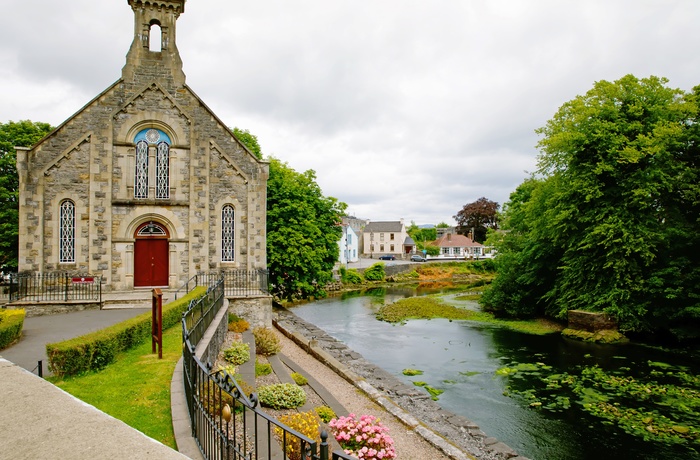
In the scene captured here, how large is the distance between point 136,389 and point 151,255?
49.2ft

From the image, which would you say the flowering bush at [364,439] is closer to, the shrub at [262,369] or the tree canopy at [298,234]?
the shrub at [262,369]

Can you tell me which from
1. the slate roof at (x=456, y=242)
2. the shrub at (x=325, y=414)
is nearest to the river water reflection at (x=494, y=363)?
the shrub at (x=325, y=414)

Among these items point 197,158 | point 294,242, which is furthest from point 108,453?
point 294,242

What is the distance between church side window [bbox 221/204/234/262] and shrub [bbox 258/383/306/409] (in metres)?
12.3

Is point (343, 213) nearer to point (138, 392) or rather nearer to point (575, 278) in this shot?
point (575, 278)

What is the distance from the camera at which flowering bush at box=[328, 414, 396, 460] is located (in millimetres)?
8711

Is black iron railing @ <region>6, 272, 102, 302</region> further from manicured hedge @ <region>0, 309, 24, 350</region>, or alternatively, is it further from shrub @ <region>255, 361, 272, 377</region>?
shrub @ <region>255, 361, 272, 377</region>

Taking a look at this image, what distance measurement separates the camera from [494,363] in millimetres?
19406

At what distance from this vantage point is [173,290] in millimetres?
21250

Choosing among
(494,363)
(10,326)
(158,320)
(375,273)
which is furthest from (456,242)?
(10,326)

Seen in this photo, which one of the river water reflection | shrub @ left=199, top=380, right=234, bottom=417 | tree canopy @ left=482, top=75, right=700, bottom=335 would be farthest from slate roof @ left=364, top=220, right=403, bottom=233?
shrub @ left=199, top=380, right=234, bottom=417

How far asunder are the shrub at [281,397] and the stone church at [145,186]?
11949 mm

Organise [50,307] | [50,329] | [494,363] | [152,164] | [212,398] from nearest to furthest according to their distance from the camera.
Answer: [212,398]
[50,329]
[50,307]
[494,363]
[152,164]

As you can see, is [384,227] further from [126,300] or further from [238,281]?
[126,300]
